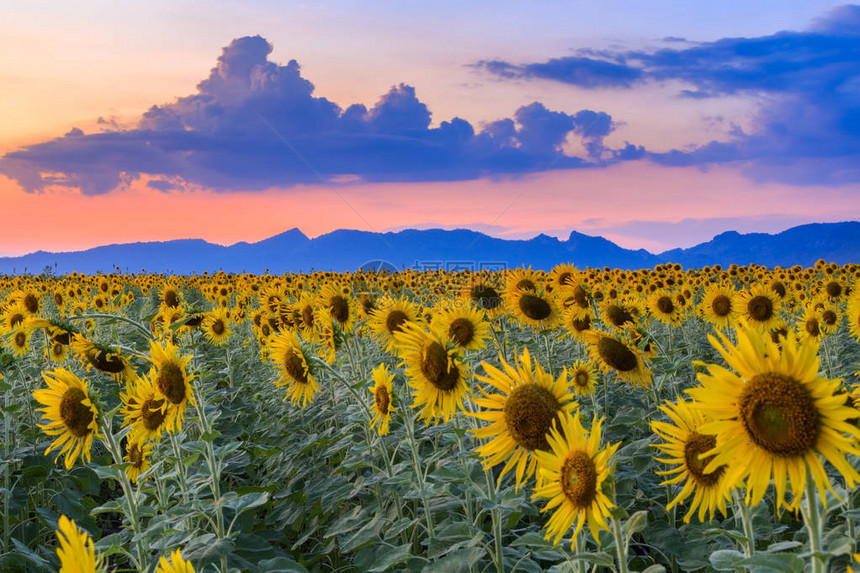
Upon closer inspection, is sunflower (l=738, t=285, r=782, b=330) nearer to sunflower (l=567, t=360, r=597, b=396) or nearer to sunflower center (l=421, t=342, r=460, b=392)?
sunflower (l=567, t=360, r=597, b=396)

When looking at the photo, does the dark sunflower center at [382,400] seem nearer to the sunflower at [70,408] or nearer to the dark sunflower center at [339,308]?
the sunflower at [70,408]

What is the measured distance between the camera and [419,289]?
2167 centimetres

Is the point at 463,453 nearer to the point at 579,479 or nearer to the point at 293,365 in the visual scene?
the point at 579,479

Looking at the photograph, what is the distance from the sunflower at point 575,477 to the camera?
2332mm

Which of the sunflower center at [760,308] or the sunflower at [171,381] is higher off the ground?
the sunflower center at [760,308]

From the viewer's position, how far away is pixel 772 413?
1.95 meters

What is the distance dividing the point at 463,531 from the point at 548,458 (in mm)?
1407

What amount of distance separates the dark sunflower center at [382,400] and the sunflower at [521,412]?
5.93 feet

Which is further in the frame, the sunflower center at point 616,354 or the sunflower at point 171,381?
the sunflower center at point 616,354

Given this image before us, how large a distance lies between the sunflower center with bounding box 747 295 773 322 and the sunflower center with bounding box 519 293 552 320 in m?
3.97

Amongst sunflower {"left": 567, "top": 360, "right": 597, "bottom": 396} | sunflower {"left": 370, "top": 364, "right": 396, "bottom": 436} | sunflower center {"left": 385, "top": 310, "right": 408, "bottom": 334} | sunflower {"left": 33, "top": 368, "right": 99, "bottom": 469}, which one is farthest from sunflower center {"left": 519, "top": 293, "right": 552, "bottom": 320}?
sunflower {"left": 33, "top": 368, "right": 99, "bottom": 469}

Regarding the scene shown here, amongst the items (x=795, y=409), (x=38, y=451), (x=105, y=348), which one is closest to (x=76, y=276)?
(x=38, y=451)

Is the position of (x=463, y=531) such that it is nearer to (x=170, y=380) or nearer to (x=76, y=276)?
(x=170, y=380)

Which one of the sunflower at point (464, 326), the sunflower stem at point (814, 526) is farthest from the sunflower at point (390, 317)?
the sunflower stem at point (814, 526)
